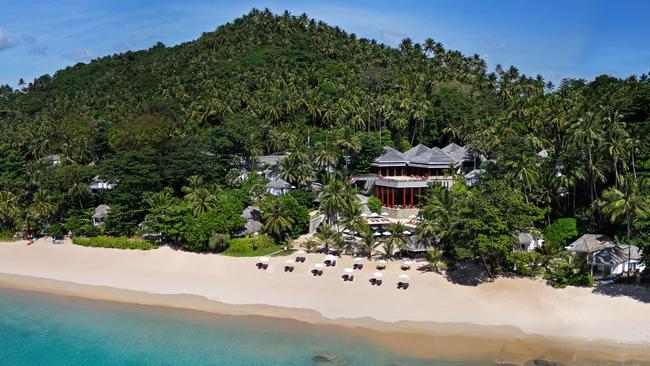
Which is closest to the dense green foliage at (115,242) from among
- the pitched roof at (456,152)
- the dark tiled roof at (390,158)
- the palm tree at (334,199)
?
the palm tree at (334,199)

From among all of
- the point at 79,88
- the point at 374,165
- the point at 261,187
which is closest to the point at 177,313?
the point at 261,187

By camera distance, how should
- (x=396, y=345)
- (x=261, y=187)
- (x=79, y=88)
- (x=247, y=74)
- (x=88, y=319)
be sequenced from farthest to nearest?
(x=79, y=88)
(x=247, y=74)
(x=261, y=187)
(x=88, y=319)
(x=396, y=345)

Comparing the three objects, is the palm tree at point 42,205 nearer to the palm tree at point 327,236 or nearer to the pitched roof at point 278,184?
the pitched roof at point 278,184

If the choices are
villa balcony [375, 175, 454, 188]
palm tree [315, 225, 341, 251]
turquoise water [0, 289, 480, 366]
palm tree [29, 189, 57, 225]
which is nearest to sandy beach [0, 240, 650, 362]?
palm tree [315, 225, 341, 251]

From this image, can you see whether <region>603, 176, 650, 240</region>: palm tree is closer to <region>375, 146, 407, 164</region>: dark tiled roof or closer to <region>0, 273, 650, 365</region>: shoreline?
<region>0, 273, 650, 365</region>: shoreline

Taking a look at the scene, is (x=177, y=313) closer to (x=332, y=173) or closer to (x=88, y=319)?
(x=88, y=319)

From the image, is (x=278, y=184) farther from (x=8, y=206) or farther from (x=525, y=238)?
(x=8, y=206)

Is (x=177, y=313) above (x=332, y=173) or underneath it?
underneath
